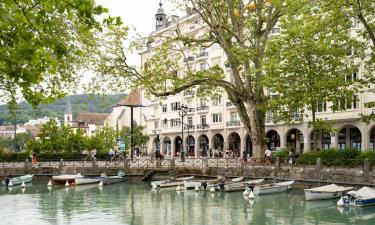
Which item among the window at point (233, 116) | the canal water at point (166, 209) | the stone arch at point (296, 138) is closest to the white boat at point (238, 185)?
the canal water at point (166, 209)

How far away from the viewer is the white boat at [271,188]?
32.5 metres

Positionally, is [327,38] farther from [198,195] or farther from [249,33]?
[198,195]

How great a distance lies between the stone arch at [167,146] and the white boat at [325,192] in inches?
2103

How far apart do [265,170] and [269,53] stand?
906 cm

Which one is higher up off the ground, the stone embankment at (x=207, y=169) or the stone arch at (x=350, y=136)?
the stone arch at (x=350, y=136)

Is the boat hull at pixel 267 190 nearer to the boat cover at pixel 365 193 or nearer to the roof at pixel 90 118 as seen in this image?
the boat cover at pixel 365 193

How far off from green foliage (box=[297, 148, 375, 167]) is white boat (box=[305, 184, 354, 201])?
279 centimetres

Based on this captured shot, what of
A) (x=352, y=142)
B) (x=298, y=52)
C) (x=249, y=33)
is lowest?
(x=352, y=142)

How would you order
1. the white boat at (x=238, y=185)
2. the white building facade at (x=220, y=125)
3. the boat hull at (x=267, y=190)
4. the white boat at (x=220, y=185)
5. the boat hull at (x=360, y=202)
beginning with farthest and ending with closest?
1. the white building facade at (x=220, y=125)
2. the white boat at (x=220, y=185)
3. the white boat at (x=238, y=185)
4. the boat hull at (x=267, y=190)
5. the boat hull at (x=360, y=202)

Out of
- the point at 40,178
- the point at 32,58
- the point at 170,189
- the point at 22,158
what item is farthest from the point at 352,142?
the point at 32,58

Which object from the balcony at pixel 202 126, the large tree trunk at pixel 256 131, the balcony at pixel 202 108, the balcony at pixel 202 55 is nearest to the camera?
the large tree trunk at pixel 256 131

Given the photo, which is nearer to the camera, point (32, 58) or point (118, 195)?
point (32, 58)

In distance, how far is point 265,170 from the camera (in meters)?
36.6

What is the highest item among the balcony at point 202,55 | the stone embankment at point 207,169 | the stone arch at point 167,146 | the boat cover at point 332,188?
the balcony at point 202,55
